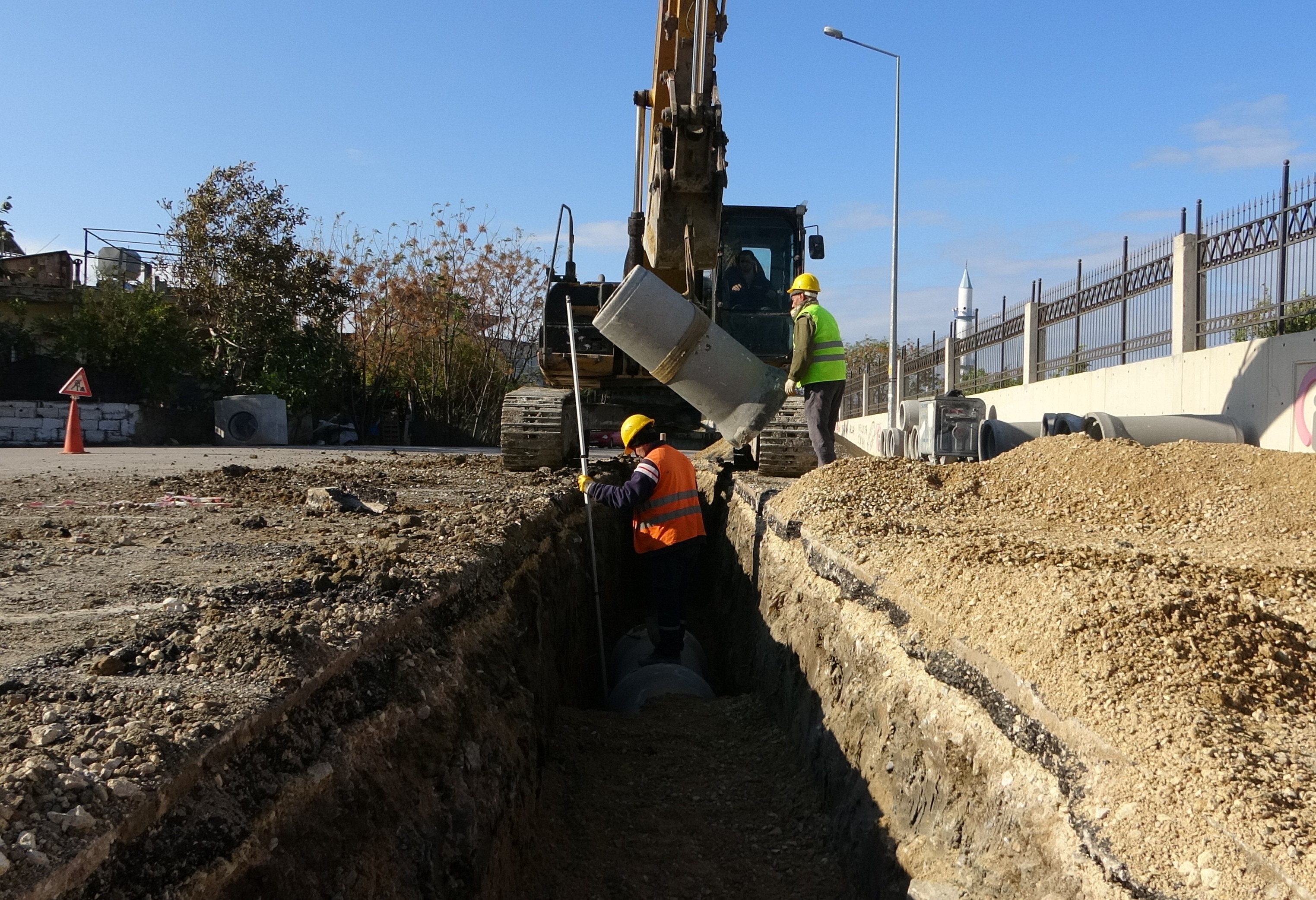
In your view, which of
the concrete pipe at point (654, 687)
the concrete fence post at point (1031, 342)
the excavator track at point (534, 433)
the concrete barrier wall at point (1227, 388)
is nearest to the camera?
the concrete pipe at point (654, 687)

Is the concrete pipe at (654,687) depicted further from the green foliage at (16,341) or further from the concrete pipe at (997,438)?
the green foliage at (16,341)

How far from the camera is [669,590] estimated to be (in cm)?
753

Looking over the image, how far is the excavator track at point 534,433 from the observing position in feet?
35.9

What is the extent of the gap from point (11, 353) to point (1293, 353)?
22.1m

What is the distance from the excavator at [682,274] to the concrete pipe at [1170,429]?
3.26m

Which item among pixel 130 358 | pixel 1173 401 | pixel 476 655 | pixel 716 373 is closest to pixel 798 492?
pixel 716 373

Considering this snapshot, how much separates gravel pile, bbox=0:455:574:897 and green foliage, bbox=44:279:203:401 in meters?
14.8

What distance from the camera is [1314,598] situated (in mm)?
3760

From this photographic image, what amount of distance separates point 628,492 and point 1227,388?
25.1 feet

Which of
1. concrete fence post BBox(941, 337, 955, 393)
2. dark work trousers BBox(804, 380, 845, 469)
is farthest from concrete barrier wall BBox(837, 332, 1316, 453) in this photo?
concrete fence post BBox(941, 337, 955, 393)

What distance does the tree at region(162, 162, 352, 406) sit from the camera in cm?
2339

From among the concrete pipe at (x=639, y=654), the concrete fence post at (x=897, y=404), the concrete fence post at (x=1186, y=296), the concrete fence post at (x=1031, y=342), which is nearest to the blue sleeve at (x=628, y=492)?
the concrete pipe at (x=639, y=654)

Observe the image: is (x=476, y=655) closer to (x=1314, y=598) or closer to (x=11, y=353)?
(x=1314, y=598)

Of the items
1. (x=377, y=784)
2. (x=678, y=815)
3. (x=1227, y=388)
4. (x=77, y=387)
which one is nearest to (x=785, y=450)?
(x=1227, y=388)
